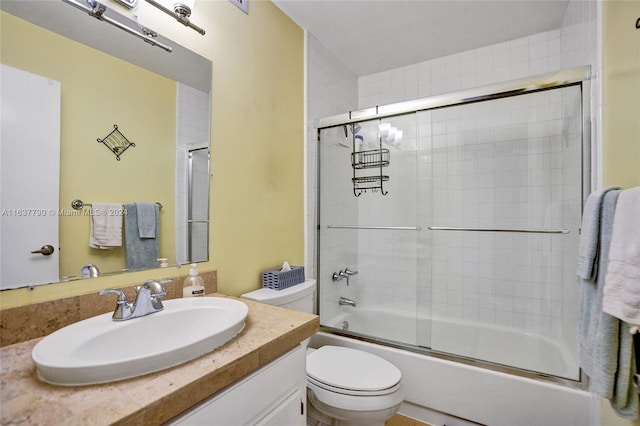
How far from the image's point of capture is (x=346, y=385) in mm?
1338

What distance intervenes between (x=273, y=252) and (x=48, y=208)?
112 cm

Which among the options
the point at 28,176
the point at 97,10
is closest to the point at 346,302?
the point at 28,176

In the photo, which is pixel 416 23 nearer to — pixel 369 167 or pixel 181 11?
pixel 369 167

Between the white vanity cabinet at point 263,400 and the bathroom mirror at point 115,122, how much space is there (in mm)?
664

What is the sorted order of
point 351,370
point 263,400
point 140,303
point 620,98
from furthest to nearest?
point 351,370 → point 620,98 → point 140,303 → point 263,400

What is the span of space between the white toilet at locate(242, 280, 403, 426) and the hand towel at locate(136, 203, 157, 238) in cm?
59

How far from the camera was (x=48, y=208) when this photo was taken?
2.97 ft

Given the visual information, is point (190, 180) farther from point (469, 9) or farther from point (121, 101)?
point (469, 9)

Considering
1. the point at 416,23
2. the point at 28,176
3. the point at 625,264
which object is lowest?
the point at 625,264

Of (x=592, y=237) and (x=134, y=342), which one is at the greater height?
(x=592, y=237)

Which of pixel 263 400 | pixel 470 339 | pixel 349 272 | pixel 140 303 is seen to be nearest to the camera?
pixel 263 400

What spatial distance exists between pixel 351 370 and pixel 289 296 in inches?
19.1

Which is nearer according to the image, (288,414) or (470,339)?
(288,414)

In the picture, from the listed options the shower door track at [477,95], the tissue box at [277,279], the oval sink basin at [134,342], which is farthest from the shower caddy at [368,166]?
the oval sink basin at [134,342]
